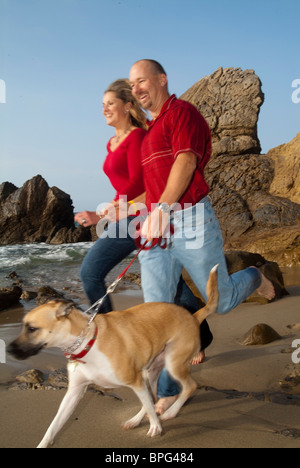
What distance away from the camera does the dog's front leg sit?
2.53 meters

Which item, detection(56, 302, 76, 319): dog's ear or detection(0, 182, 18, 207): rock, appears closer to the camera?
detection(56, 302, 76, 319): dog's ear

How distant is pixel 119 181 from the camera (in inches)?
152

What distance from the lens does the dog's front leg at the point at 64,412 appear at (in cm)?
253

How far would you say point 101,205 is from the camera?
3908 mm

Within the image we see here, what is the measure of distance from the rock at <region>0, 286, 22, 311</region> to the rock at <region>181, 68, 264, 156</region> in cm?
1872

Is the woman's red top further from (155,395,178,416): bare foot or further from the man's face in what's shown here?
(155,395,178,416): bare foot

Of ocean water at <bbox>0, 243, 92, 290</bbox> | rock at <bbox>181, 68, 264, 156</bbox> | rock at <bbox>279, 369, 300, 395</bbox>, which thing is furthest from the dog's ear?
rock at <bbox>181, 68, 264, 156</bbox>

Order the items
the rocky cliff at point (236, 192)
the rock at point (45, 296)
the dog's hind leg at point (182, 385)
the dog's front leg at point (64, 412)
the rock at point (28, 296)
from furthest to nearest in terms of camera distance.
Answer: the rocky cliff at point (236, 192) < the rock at point (28, 296) < the rock at point (45, 296) < the dog's hind leg at point (182, 385) < the dog's front leg at point (64, 412)

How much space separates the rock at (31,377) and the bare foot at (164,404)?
1328mm

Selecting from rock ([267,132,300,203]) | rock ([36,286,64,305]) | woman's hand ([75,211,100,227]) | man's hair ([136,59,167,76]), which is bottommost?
rock ([36,286,64,305])

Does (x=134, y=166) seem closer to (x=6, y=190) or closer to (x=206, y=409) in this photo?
(x=206, y=409)

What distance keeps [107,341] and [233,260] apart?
5727mm

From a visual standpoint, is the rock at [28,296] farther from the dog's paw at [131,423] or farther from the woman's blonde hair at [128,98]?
the dog's paw at [131,423]
